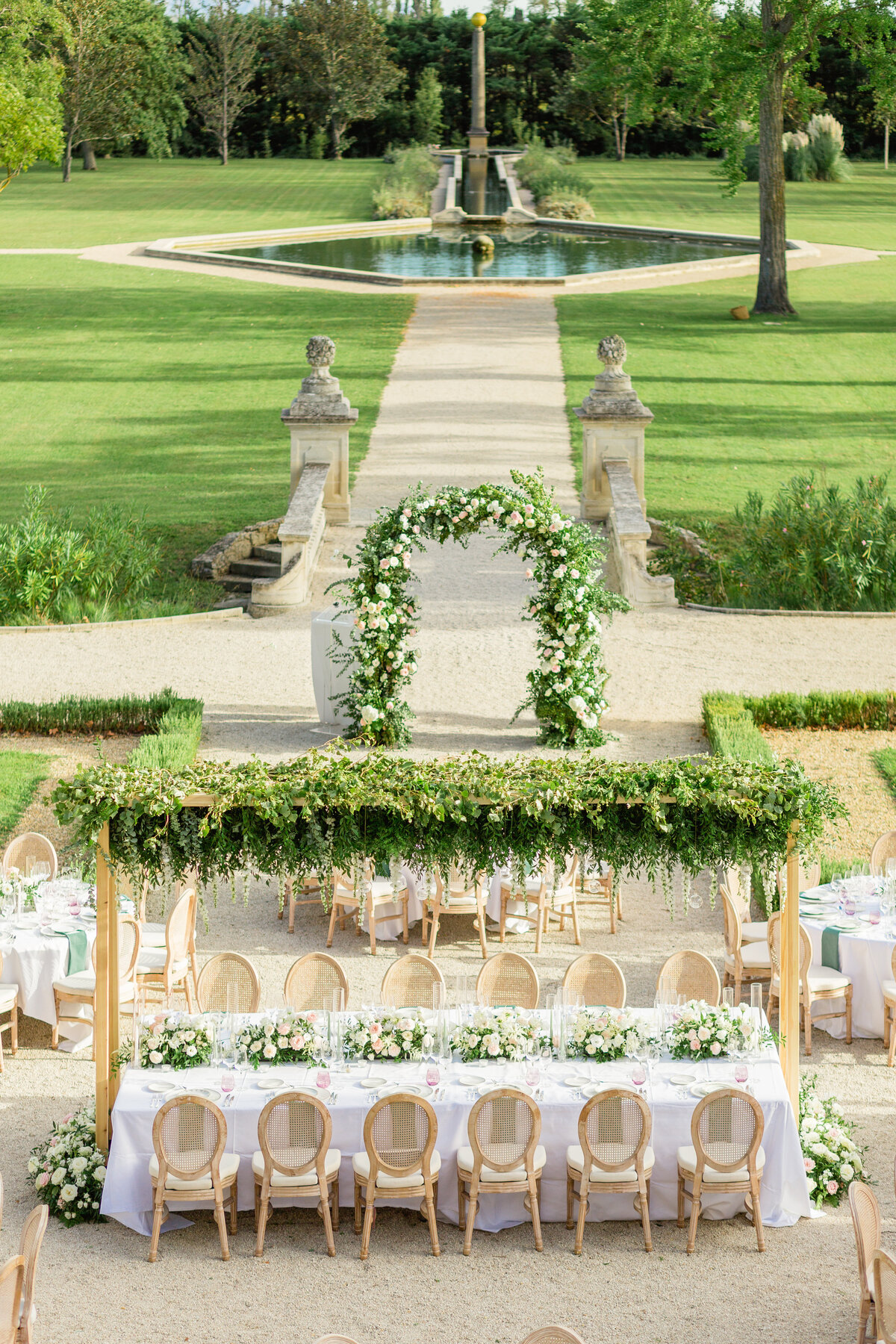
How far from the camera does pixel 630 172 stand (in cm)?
6194

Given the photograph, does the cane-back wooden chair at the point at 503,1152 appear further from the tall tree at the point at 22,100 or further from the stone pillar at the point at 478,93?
the stone pillar at the point at 478,93

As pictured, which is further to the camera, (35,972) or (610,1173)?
(35,972)

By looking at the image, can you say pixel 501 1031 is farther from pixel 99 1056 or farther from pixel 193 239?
pixel 193 239

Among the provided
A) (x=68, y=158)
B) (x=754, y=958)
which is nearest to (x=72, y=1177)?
(x=754, y=958)

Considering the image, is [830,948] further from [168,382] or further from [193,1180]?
[168,382]

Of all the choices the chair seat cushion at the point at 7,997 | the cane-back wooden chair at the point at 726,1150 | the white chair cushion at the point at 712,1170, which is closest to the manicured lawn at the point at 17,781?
the chair seat cushion at the point at 7,997

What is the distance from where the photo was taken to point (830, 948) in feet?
35.4

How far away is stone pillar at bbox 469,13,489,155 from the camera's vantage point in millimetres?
65562

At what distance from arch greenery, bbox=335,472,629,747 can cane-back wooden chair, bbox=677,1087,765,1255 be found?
643cm

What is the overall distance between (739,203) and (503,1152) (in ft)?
162

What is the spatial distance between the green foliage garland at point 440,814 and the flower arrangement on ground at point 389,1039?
93cm

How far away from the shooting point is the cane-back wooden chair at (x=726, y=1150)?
8.16 m

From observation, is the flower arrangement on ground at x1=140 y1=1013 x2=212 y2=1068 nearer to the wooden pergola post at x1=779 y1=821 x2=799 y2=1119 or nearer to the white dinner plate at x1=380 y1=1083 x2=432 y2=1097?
the white dinner plate at x1=380 y1=1083 x2=432 y2=1097

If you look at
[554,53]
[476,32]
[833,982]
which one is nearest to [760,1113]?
[833,982]
